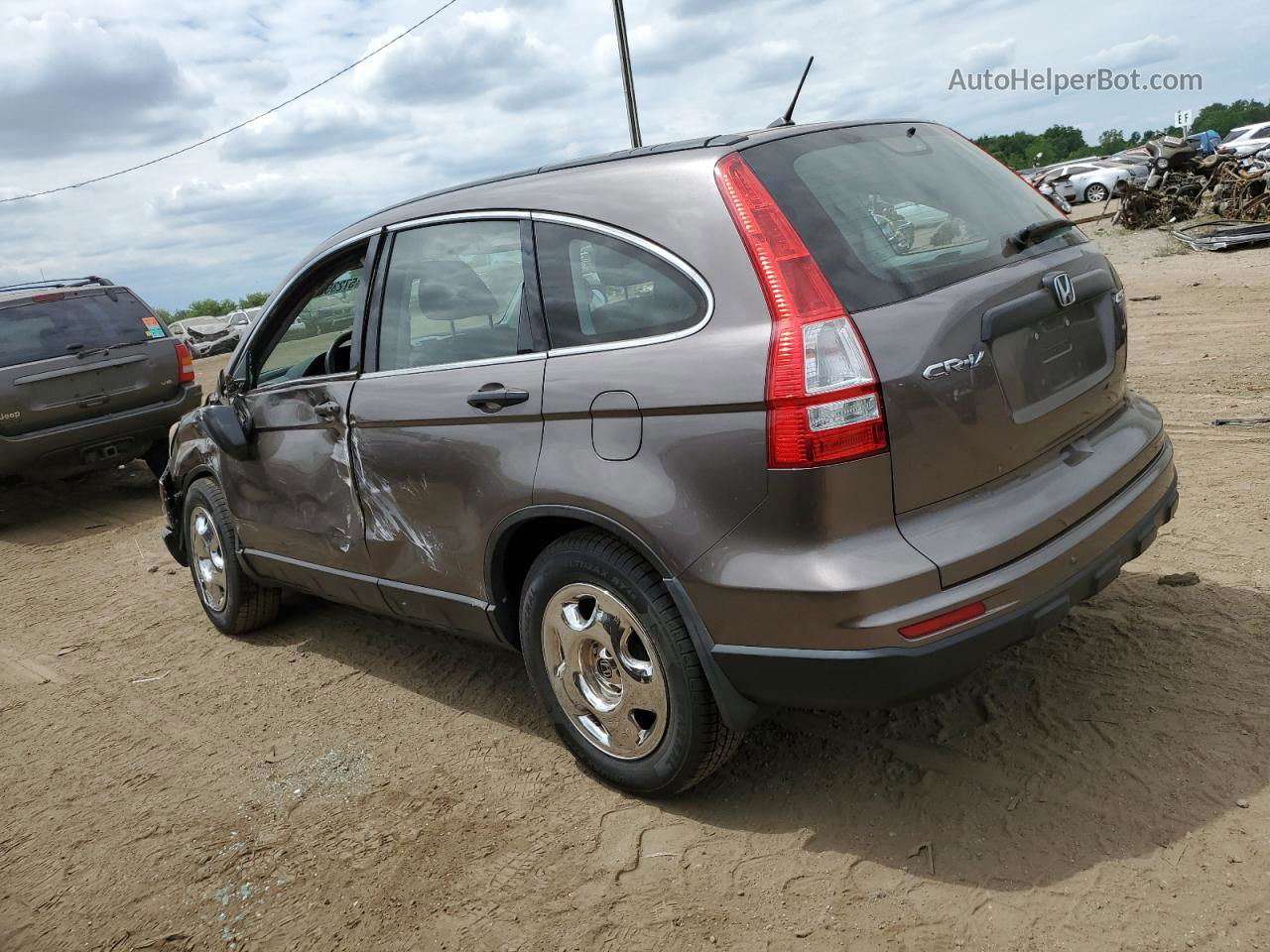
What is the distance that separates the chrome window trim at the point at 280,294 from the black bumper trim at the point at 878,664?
2.28m

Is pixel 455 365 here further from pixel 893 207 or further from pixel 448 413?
pixel 893 207

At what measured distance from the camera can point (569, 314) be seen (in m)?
3.10

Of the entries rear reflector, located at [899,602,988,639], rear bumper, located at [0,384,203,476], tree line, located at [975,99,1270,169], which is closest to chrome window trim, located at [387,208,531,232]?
rear reflector, located at [899,602,988,639]

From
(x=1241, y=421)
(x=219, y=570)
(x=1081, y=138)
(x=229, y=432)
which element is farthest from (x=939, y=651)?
(x=1081, y=138)

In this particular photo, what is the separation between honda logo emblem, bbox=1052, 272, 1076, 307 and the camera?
289 cm

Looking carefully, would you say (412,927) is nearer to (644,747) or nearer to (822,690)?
(644,747)

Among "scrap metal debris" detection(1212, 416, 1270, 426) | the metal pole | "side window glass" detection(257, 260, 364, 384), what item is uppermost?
the metal pole

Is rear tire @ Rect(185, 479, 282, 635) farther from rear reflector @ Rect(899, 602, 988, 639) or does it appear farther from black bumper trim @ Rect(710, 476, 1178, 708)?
rear reflector @ Rect(899, 602, 988, 639)

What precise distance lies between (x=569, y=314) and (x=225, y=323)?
3266 cm

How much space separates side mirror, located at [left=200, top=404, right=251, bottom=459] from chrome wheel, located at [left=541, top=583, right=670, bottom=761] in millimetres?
2036

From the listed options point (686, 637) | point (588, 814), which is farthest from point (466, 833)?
point (686, 637)

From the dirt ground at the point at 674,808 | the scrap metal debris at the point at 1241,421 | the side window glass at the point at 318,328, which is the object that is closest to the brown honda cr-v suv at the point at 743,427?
the side window glass at the point at 318,328

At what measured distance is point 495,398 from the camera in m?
3.21

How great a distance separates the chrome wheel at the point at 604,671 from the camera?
3.02m
